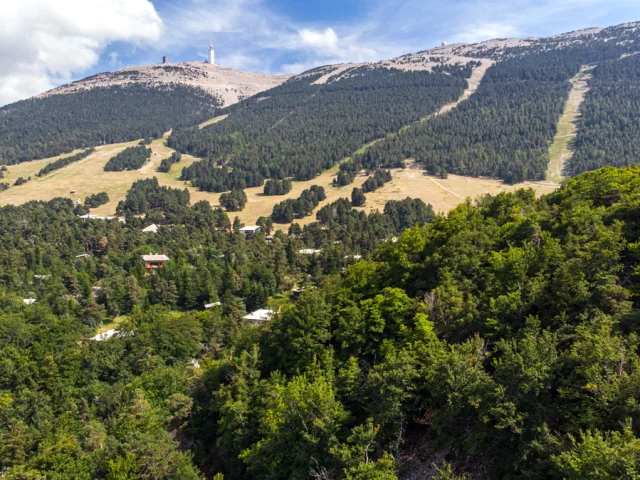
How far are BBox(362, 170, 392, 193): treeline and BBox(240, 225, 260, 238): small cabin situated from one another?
179 feet

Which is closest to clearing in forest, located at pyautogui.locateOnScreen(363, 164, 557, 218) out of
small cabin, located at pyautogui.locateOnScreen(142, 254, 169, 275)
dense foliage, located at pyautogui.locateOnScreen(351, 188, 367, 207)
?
dense foliage, located at pyautogui.locateOnScreen(351, 188, 367, 207)

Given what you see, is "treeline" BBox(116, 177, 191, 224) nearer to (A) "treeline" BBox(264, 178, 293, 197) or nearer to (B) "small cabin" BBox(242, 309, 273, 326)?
(A) "treeline" BBox(264, 178, 293, 197)

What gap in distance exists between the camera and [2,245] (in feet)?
335

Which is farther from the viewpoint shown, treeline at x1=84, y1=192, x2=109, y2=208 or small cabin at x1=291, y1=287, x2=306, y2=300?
treeline at x1=84, y1=192, x2=109, y2=208

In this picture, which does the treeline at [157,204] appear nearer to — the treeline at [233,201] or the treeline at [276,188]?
the treeline at [233,201]

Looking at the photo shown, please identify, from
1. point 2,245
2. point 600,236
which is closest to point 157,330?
point 600,236

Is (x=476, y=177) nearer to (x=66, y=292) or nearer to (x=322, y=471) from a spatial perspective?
(x=66, y=292)

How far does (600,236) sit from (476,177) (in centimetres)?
15639

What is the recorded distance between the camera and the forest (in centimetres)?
2331

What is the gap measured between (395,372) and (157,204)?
146 meters

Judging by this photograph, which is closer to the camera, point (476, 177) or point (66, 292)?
point (66, 292)

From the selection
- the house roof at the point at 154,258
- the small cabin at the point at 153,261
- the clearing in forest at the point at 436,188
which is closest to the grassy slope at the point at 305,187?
the clearing in forest at the point at 436,188

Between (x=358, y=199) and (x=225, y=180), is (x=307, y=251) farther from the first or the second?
(x=225, y=180)

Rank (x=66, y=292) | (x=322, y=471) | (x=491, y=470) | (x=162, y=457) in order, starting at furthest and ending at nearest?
1. (x=66, y=292)
2. (x=162, y=457)
3. (x=322, y=471)
4. (x=491, y=470)
